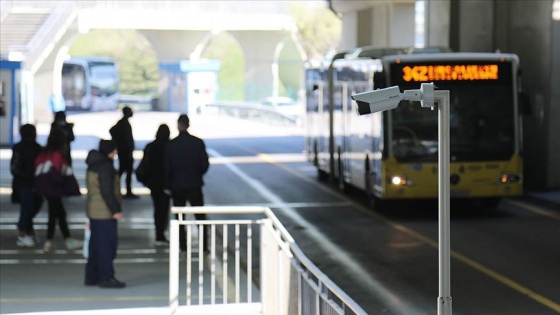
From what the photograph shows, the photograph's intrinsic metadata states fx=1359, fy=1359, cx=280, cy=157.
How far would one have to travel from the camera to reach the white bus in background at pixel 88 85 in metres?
84.6

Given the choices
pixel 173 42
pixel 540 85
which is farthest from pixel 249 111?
pixel 540 85

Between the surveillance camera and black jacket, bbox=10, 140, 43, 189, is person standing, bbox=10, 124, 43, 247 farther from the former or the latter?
the surveillance camera

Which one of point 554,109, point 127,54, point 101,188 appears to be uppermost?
point 127,54

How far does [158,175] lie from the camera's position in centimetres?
1945

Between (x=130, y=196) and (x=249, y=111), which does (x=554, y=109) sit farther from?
(x=249, y=111)

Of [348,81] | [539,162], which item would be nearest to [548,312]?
[348,81]

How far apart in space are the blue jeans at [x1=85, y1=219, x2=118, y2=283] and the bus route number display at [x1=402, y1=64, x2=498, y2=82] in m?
8.03

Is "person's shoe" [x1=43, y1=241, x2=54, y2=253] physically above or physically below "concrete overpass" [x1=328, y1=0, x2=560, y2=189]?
below

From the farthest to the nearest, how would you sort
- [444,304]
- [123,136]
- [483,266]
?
[123,136], [483,266], [444,304]

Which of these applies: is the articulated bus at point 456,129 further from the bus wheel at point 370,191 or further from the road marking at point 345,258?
the road marking at point 345,258

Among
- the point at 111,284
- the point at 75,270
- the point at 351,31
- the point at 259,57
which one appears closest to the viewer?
the point at 111,284

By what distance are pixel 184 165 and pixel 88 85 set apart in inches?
2668

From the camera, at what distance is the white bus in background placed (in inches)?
3329

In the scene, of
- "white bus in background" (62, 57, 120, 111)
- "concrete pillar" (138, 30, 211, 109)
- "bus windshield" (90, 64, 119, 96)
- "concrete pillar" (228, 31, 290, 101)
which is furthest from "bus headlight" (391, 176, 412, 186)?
"concrete pillar" (228, 31, 290, 101)
